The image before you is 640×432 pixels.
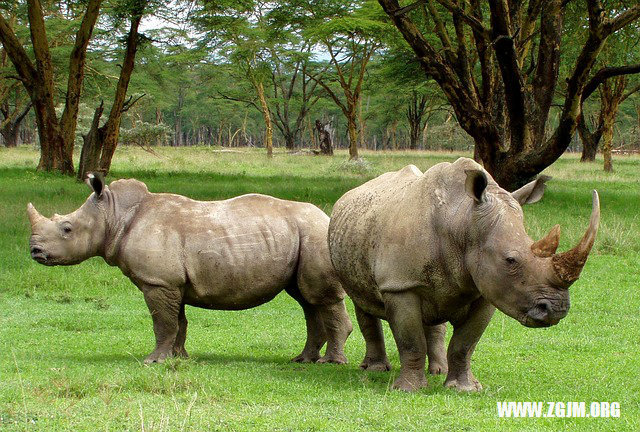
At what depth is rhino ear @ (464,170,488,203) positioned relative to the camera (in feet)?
20.1

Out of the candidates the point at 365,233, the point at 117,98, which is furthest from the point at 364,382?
the point at 117,98

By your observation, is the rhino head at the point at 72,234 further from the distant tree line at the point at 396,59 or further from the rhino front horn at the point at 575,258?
the distant tree line at the point at 396,59

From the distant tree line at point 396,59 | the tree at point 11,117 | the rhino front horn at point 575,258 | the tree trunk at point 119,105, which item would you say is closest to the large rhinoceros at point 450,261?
the rhino front horn at point 575,258

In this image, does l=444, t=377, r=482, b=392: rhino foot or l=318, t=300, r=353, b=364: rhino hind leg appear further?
l=318, t=300, r=353, b=364: rhino hind leg

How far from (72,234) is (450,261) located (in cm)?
353

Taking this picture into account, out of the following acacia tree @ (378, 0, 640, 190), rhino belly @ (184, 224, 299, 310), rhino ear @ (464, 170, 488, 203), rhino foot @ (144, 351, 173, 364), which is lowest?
rhino foot @ (144, 351, 173, 364)

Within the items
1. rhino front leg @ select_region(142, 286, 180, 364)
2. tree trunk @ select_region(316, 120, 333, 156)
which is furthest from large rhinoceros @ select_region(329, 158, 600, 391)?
tree trunk @ select_region(316, 120, 333, 156)

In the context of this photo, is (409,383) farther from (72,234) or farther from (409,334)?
(72,234)

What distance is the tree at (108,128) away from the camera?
21984 millimetres

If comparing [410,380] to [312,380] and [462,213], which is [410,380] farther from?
[462,213]

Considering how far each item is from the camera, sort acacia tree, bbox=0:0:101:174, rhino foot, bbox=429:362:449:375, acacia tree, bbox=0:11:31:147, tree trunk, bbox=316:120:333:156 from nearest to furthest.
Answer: rhino foot, bbox=429:362:449:375 < acacia tree, bbox=0:0:101:174 < acacia tree, bbox=0:11:31:147 < tree trunk, bbox=316:120:333:156

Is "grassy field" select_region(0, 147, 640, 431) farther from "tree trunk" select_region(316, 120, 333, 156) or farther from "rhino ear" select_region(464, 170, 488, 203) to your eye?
"tree trunk" select_region(316, 120, 333, 156)

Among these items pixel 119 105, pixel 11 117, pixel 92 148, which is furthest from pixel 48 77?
pixel 11 117

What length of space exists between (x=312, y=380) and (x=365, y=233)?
1173 mm
